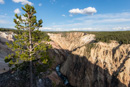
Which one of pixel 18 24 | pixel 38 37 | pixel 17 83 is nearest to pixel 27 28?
pixel 18 24

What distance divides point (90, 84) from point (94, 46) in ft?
40.9

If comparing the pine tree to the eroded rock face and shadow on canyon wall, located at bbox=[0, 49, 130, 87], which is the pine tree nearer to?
shadow on canyon wall, located at bbox=[0, 49, 130, 87]

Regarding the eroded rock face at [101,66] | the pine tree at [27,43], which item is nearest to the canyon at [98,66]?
the eroded rock face at [101,66]

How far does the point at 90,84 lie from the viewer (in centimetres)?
2391

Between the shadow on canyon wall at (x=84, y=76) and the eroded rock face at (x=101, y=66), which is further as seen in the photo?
the eroded rock face at (x=101, y=66)

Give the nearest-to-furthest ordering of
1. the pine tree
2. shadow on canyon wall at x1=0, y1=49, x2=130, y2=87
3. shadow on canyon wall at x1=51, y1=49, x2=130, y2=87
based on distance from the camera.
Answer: the pine tree
shadow on canyon wall at x1=0, y1=49, x2=130, y2=87
shadow on canyon wall at x1=51, y1=49, x2=130, y2=87

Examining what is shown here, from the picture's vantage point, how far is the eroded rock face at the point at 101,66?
21033 millimetres

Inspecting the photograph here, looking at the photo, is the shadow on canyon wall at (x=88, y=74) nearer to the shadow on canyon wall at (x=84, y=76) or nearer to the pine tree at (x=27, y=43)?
the shadow on canyon wall at (x=84, y=76)

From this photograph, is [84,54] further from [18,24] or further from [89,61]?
[18,24]

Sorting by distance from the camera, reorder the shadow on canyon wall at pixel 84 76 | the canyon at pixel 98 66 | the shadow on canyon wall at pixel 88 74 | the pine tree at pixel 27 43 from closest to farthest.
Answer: the pine tree at pixel 27 43, the shadow on canyon wall at pixel 84 76, the canyon at pixel 98 66, the shadow on canyon wall at pixel 88 74

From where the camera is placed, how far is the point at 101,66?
79.2 ft

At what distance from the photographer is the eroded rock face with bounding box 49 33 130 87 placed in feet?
69.0

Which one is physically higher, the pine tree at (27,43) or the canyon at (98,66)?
the pine tree at (27,43)

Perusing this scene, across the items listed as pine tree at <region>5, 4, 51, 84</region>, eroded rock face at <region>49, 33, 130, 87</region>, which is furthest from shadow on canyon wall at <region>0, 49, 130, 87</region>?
pine tree at <region>5, 4, 51, 84</region>
